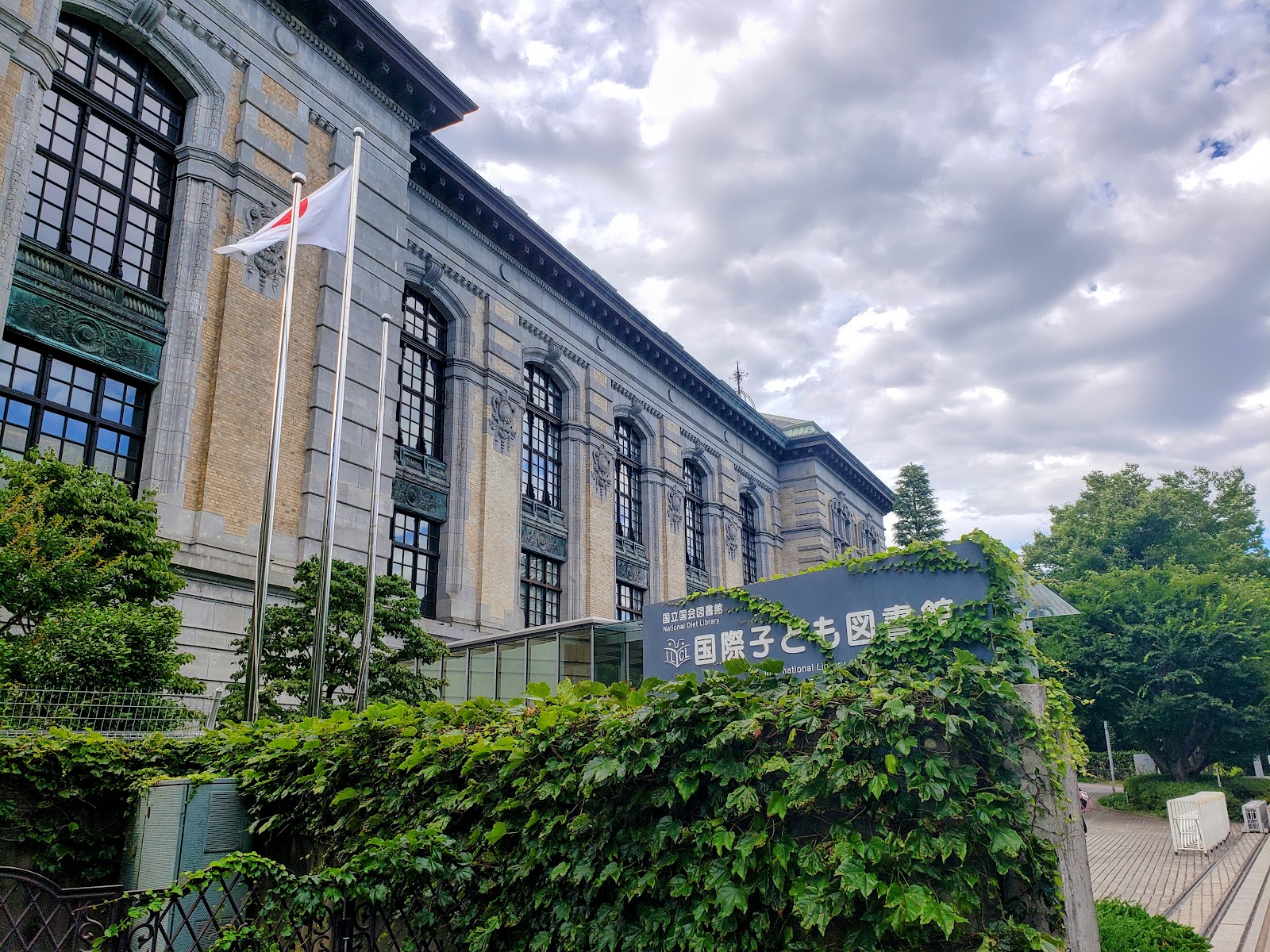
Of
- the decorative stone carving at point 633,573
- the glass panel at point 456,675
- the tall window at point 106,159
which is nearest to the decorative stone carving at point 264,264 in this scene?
the tall window at point 106,159

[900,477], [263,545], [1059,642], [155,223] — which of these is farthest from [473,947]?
[900,477]

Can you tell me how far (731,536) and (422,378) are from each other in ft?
75.8

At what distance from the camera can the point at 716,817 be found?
4.86m

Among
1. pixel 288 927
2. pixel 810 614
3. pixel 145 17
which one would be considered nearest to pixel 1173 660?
pixel 810 614

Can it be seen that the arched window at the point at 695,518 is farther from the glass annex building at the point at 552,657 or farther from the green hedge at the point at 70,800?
the green hedge at the point at 70,800

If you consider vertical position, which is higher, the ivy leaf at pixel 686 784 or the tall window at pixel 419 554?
the tall window at pixel 419 554

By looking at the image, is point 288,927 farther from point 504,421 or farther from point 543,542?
point 543,542

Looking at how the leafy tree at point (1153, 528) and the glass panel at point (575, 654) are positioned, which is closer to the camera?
the glass panel at point (575, 654)

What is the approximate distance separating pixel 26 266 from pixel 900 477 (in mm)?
63100

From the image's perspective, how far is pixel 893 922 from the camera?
13.4ft

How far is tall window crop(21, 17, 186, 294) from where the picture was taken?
17.7 metres

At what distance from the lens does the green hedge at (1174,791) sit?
29.5 metres

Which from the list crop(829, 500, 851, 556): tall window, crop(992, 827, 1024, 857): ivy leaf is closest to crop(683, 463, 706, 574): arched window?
crop(829, 500, 851, 556): tall window

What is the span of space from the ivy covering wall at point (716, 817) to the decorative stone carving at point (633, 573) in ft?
99.1
